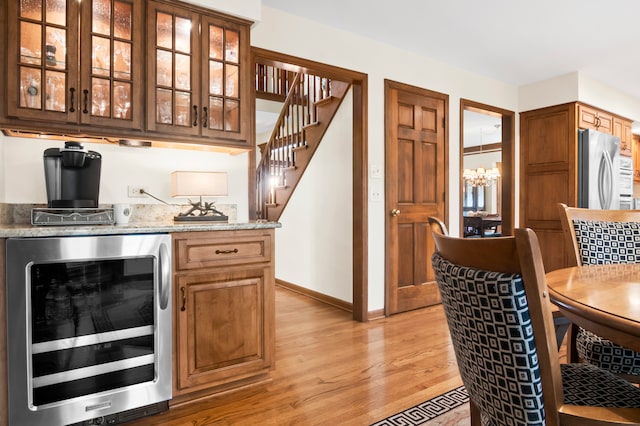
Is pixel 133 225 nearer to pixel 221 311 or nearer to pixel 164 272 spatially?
pixel 164 272

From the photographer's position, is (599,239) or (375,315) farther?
(375,315)

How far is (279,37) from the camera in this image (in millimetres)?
2979

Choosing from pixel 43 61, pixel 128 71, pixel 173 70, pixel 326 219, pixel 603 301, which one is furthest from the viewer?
pixel 326 219

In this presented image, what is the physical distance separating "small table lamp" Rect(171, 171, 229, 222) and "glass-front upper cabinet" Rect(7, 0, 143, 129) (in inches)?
17.1

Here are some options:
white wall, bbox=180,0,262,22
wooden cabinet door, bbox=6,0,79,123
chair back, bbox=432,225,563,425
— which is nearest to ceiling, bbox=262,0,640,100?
white wall, bbox=180,0,262,22

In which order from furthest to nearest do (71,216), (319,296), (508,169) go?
(508,169) < (319,296) < (71,216)

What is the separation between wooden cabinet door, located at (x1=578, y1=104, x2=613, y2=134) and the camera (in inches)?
175

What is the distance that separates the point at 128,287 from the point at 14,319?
44 centimetres

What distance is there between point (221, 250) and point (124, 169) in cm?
94

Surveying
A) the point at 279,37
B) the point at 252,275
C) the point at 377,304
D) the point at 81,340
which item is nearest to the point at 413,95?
the point at 279,37

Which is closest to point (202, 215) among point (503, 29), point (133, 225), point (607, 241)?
point (133, 225)

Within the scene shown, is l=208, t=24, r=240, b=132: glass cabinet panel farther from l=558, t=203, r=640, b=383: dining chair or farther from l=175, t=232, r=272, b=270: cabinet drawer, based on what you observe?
l=558, t=203, r=640, b=383: dining chair

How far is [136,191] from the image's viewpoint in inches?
96.3

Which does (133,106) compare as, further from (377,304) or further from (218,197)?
(377,304)
